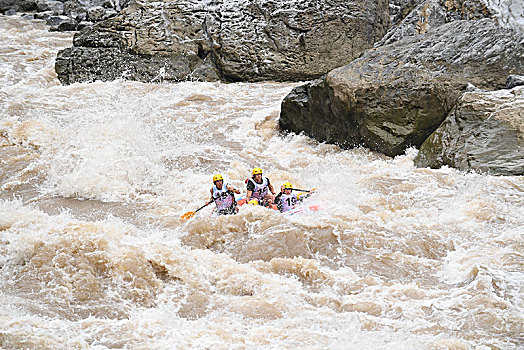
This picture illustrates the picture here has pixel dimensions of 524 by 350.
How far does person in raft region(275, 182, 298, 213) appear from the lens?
674cm

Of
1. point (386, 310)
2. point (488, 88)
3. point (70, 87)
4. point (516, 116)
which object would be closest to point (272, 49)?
point (70, 87)

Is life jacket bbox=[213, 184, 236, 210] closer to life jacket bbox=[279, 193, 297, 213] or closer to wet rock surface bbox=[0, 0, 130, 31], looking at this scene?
life jacket bbox=[279, 193, 297, 213]

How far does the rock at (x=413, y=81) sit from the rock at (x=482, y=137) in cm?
48

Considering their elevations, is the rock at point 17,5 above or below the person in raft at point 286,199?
above

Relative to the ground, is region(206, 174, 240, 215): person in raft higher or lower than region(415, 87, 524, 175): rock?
lower

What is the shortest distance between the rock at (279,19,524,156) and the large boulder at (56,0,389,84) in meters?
4.31

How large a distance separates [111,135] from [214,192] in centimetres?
348

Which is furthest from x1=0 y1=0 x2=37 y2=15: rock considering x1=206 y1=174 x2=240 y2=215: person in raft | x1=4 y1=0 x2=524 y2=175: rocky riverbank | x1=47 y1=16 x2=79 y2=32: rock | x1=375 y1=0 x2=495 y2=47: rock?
x1=206 y1=174 x2=240 y2=215: person in raft

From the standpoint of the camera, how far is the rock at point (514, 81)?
7753 mm

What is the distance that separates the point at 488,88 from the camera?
820 cm

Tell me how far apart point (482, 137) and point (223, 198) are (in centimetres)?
388

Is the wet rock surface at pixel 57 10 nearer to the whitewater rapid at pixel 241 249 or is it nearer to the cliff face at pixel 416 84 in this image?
the whitewater rapid at pixel 241 249

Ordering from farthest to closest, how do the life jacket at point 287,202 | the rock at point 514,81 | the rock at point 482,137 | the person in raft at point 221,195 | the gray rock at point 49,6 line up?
the gray rock at point 49,6, the rock at point 514,81, the rock at point 482,137, the life jacket at point 287,202, the person in raft at point 221,195

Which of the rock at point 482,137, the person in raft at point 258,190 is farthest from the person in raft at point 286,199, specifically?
the rock at point 482,137
